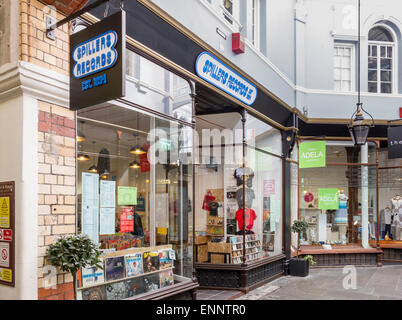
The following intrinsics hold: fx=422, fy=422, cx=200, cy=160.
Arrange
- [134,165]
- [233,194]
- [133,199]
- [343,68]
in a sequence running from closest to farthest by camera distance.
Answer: [133,199], [134,165], [233,194], [343,68]

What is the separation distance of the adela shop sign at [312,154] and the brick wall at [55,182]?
847 centimetres

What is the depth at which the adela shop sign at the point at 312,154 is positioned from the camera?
11547 millimetres

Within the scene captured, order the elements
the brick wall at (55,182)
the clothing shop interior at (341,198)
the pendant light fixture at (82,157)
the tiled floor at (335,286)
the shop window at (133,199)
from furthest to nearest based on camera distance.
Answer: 1. the clothing shop interior at (341,198)
2. the tiled floor at (335,286)
3. the shop window at (133,199)
4. the pendant light fixture at (82,157)
5. the brick wall at (55,182)

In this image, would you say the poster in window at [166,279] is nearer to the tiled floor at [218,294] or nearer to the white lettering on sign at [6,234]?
the tiled floor at [218,294]

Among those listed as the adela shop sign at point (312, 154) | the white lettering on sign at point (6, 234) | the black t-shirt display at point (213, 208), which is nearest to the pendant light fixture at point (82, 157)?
the white lettering on sign at point (6, 234)

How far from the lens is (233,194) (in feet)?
30.5

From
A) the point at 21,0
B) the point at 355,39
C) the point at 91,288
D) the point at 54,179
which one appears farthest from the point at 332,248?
the point at 21,0

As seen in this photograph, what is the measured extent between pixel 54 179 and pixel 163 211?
7.41ft

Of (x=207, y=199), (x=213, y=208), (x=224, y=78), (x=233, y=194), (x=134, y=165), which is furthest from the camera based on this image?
(x=207, y=199)

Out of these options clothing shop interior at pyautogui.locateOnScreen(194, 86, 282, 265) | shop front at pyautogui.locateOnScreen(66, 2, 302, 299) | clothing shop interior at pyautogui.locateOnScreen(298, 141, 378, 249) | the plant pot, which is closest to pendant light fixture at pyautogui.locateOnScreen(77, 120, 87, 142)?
shop front at pyautogui.locateOnScreen(66, 2, 302, 299)

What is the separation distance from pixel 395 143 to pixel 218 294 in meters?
7.04

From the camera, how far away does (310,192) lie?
476 inches

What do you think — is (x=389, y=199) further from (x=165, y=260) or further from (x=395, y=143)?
(x=165, y=260)

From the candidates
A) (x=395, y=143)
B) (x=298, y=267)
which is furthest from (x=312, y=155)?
(x=298, y=267)
